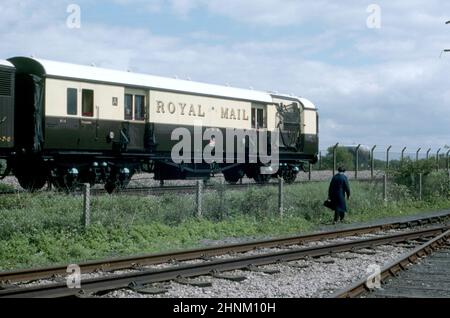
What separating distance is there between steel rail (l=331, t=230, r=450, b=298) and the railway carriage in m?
10.9

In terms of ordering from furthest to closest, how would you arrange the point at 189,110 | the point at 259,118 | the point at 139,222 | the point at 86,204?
1. the point at 259,118
2. the point at 189,110
3. the point at 139,222
4. the point at 86,204

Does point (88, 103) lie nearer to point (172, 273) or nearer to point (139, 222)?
point (139, 222)

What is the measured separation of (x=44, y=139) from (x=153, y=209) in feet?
16.6

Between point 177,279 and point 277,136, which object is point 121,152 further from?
point 177,279

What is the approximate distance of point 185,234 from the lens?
14.0 meters

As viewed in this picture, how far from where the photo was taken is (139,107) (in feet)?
71.6

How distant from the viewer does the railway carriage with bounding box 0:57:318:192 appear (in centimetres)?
1873

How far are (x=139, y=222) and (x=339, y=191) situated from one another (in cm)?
615

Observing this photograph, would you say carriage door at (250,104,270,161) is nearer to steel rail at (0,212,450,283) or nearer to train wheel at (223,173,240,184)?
train wheel at (223,173,240,184)

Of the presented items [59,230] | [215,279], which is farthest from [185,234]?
[215,279]

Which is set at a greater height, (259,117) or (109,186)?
(259,117)

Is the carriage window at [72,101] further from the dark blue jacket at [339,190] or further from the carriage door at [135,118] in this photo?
the dark blue jacket at [339,190]

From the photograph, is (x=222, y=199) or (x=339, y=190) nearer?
(x=222, y=199)

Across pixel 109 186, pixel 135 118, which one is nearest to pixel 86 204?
pixel 109 186
